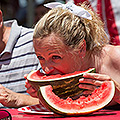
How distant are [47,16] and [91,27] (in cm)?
41

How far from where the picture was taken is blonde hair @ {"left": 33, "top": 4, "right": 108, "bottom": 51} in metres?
1.89

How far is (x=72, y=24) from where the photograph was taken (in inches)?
75.7

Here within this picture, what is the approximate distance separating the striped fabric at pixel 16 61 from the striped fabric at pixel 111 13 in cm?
99

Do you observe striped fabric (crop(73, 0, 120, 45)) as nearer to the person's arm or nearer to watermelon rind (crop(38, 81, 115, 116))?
the person's arm

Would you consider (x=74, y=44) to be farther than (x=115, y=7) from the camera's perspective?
No

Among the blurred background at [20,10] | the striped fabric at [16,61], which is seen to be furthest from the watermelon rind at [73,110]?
the blurred background at [20,10]

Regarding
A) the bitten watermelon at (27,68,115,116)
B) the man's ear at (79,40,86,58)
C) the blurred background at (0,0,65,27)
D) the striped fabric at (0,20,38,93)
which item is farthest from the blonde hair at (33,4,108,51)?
the blurred background at (0,0,65,27)

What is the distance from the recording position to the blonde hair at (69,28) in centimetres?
189

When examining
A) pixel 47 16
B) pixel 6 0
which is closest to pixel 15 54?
pixel 47 16

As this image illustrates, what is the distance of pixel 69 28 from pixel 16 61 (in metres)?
1.26

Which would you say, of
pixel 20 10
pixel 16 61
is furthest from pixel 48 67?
pixel 20 10

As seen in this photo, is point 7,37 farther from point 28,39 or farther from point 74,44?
point 74,44

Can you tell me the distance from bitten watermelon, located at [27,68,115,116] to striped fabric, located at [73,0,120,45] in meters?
1.77

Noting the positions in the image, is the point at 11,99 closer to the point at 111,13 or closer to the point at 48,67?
the point at 48,67
